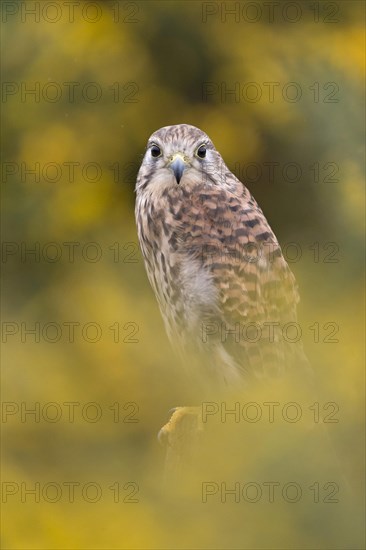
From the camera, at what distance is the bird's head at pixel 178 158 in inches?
115

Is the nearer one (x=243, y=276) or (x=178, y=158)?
(x=178, y=158)

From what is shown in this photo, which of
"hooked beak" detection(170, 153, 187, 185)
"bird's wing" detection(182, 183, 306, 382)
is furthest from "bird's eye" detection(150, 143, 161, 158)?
"bird's wing" detection(182, 183, 306, 382)

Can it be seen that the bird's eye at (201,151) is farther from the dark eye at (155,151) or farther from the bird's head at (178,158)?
the dark eye at (155,151)

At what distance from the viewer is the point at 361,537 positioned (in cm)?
77

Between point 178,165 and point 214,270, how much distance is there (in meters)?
0.43

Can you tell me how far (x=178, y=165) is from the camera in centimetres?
288

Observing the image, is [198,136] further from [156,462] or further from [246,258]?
[156,462]

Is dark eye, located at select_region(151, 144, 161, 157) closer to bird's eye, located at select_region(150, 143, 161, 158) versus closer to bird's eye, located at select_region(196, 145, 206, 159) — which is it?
bird's eye, located at select_region(150, 143, 161, 158)

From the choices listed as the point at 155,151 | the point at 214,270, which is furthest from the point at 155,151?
the point at 214,270

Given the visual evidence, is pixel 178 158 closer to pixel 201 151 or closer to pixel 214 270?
pixel 201 151

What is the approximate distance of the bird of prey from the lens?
9.74 feet

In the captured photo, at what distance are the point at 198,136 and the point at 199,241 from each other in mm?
407

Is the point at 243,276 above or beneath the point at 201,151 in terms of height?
beneath

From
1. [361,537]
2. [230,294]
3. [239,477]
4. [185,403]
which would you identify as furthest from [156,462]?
[230,294]
